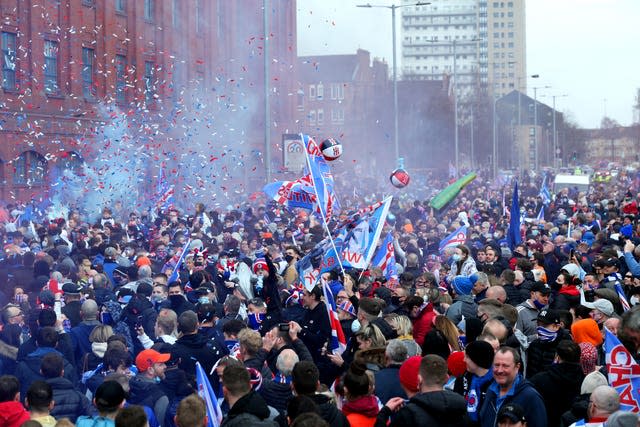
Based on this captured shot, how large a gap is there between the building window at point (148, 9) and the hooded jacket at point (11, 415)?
1362 inches

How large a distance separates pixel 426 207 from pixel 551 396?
20413 mm

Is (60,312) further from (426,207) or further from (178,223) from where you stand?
(426,207)

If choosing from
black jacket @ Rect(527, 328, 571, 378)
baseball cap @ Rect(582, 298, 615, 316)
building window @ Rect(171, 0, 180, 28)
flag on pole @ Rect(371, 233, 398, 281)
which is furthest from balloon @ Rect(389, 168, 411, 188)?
building window @ Rect(171, 0, 180, 28)

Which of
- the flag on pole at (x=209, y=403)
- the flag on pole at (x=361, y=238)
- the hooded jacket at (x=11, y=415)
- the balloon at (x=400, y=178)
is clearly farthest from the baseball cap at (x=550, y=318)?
the balloon at (x=400, y=178)

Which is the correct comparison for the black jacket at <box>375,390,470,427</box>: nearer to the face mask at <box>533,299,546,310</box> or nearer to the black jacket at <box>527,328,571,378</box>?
the black jacket at <box>527,328,571,378</box>

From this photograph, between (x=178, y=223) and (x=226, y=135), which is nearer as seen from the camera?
(x=178, y=223)

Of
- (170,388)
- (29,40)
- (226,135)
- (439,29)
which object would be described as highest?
(439,29)

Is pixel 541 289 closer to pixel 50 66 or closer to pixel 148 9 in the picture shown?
pixel 50 66

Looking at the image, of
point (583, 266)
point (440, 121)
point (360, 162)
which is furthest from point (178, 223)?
point (440, 121)

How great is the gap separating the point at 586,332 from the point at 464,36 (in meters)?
179

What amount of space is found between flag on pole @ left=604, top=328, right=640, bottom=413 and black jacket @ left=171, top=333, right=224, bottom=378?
320cm

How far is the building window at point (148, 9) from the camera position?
130ft

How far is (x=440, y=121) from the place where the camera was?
285 ft

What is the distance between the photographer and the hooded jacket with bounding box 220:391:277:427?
572 cm
